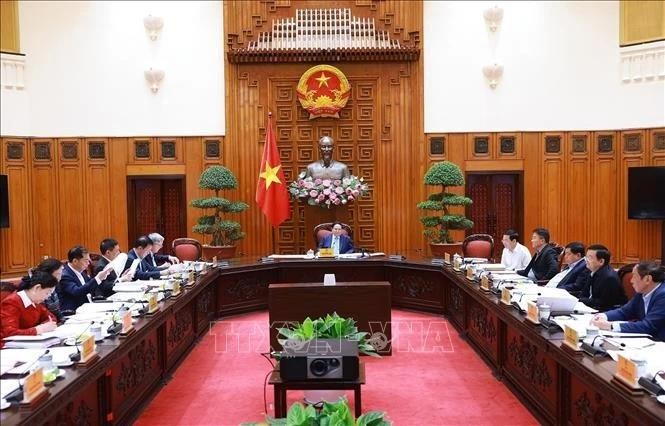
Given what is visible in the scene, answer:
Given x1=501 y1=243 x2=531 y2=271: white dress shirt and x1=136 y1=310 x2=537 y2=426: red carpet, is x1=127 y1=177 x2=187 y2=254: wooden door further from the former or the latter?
x1=501 y1=243 x2=531 y2=271: white dress shirt

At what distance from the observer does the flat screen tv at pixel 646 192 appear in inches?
345

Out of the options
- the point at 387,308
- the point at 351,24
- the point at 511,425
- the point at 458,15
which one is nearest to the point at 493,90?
the point at 458,15

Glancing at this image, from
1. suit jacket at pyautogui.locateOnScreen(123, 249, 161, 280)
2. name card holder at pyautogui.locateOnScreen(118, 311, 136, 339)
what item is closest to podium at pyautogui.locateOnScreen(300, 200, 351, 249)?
suit jacket at pyautogui.locateOnScreen(123, 249, 161, 280)

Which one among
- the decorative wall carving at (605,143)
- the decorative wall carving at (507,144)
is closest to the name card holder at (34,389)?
the decorative wall carving at (507,144)

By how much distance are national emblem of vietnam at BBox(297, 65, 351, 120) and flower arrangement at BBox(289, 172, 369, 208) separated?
149cm

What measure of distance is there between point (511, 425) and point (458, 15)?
7324 millimetres

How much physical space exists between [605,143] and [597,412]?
750cm

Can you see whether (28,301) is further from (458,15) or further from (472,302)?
(458,15)

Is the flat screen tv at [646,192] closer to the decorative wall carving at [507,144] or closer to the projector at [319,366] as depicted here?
the decorative wall carving at [507,144]

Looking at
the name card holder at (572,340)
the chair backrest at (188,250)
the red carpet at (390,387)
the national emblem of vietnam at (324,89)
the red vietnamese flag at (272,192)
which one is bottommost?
the red carpet at (390,387)

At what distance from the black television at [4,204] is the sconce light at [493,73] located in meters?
7.39

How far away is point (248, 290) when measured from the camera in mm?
7242

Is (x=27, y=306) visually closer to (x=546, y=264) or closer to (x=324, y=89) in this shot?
(x=546, y=264)

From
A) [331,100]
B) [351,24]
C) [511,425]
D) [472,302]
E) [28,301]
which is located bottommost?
[511,425]
